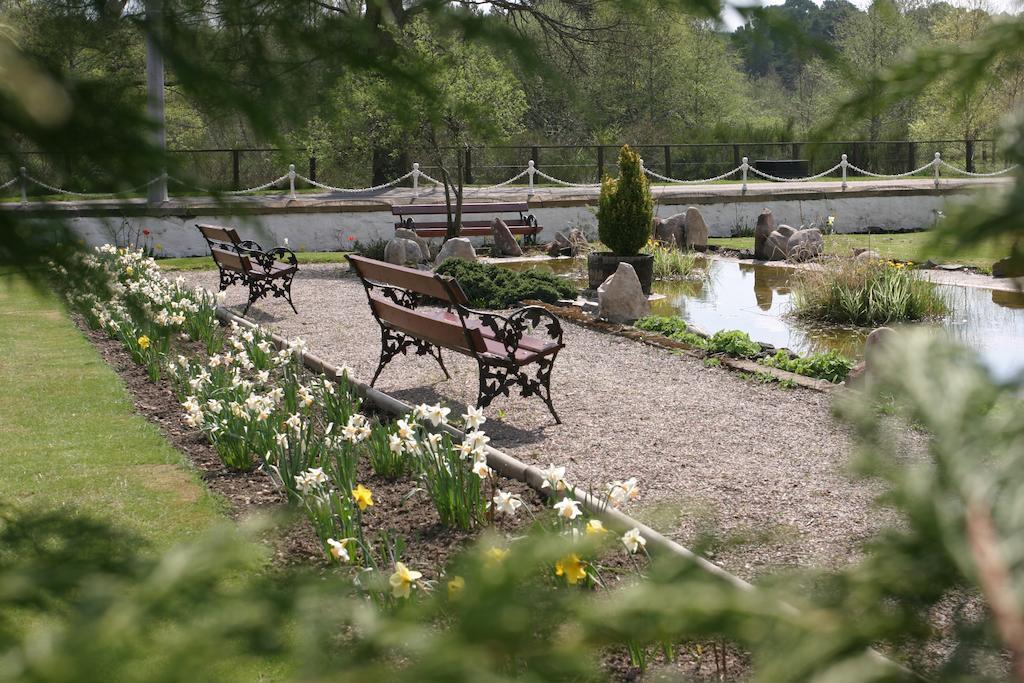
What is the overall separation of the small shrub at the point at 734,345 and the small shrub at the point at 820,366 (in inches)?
14.6

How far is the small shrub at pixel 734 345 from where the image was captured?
339 inches

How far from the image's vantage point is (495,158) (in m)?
28.5

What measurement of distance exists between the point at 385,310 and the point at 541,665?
294 inches

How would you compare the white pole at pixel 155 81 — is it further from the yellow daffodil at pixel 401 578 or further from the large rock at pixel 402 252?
the large rock at pixel 402 252

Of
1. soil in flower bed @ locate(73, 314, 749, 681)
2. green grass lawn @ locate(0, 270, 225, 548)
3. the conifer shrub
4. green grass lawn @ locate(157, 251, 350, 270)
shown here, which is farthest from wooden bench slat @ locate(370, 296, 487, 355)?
green grass lawn @ locate(157, 251, 350, 270)

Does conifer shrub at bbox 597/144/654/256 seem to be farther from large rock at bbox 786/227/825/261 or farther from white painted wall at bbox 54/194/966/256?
white painted wall at bbox 54/194/966/256

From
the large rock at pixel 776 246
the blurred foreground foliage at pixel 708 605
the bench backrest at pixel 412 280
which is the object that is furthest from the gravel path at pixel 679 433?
the large rock at pixel 776 246

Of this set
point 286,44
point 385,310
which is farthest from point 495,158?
point 286,44

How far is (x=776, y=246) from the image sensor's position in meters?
16.4

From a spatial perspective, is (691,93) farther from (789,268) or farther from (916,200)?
(789,268)

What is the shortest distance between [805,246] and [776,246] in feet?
4.03

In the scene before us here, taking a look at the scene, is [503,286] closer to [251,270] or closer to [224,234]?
[251,270]

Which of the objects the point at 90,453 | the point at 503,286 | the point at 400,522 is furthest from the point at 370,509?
the point at 503,286

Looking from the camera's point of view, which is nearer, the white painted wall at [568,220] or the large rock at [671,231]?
the large rock at [671,231]
